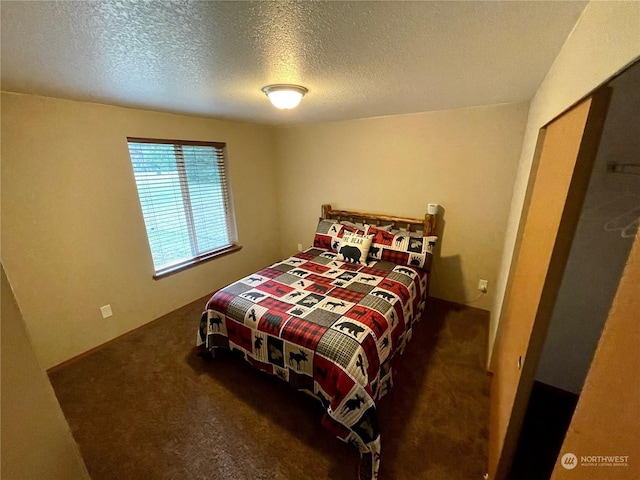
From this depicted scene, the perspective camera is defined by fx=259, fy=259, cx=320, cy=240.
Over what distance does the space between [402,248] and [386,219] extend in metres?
0.51

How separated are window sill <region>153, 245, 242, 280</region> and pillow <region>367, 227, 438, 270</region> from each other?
5.86 feet

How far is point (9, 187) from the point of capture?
5.76ft

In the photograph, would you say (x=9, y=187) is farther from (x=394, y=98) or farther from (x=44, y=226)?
(x=394, y=98)

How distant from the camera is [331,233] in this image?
300 centimetres

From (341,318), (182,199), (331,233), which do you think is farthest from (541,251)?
(182,199)

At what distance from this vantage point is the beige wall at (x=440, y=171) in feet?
7.78

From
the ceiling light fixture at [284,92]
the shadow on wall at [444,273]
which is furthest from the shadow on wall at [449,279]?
the ceiling light fixture at [284,92]

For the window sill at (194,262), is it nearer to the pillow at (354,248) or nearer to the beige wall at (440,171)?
the beige wall at (440,171)

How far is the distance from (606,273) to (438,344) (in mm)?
1261

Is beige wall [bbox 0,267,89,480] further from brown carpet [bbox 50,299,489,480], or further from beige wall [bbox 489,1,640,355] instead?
beige wall [bbox 489,1,640,355]

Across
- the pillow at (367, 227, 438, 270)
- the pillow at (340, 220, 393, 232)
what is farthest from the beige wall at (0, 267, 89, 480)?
the pillow at (340, 220, 393, 232)

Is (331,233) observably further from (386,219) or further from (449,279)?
(449,279)

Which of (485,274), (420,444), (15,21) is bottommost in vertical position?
(420,444)

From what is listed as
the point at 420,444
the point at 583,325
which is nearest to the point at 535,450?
the point at 420,444
